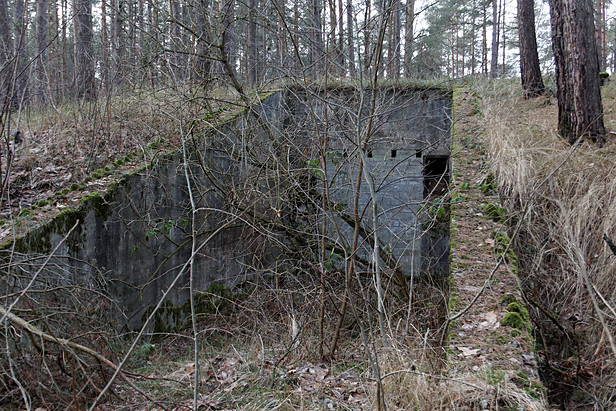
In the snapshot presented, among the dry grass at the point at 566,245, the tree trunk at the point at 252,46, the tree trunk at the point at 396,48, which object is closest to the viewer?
the dry grass at the point at 566,245

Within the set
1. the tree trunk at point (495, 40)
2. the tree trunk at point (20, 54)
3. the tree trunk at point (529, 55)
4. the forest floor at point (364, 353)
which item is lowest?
the forest floor at point (364, 353)

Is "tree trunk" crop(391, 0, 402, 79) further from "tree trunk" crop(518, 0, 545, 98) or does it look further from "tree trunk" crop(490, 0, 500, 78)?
"tree trunk" crop(490, 0, 500, 78)

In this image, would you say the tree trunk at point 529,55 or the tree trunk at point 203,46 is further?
the tree trunk at point 529,55

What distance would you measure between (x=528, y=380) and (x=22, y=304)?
11.2 feet

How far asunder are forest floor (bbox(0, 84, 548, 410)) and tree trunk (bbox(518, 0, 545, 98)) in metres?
4.66

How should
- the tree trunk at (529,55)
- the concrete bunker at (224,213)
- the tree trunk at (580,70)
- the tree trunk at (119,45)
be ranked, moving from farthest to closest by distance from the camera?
the tree trunk at (529,55)
the tree trunk at (580,70)
the tree trunk at (119,45)
the concrete bunker at (224,213)

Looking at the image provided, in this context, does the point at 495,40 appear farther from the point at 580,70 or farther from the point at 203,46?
the point at 203,46

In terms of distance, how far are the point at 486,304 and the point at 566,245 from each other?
5.27 ft

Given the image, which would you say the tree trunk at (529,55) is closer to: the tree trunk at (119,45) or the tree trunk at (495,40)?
the tree trunk at (119,45)

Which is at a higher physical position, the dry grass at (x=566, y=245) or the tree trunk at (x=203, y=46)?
the tree trunk at (x=203, y=46)

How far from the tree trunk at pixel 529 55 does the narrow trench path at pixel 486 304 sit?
5382 millimetres

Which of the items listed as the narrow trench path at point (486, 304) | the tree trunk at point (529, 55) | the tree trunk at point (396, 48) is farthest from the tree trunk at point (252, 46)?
the tree trunk at point (529, 55)

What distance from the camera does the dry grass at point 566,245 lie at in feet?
11.3

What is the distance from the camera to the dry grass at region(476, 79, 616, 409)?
344cm
